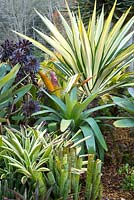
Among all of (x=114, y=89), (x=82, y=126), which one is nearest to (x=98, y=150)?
(x=82, y=126)

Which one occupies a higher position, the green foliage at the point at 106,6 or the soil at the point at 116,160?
the green foliage at the point at 106,6

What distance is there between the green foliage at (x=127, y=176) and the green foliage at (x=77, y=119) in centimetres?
19

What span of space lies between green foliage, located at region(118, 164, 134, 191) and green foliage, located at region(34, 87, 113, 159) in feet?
0.64

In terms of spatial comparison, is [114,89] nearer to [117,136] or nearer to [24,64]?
[117,136]

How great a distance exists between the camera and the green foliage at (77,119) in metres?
2.80

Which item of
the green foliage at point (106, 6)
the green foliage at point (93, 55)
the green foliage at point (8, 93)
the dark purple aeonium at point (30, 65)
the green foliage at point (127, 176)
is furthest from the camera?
the green foliage at point (106, 6)

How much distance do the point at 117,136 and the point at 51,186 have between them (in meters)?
1.31

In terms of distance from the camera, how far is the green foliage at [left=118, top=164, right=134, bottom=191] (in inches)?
103

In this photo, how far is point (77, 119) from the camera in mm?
2980

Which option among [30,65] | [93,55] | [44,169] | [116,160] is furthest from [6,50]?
[44,169]

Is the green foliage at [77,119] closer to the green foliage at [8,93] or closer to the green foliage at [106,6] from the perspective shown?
the green foliage at [8,93]

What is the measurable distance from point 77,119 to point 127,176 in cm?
61

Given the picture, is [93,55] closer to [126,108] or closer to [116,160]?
[126,108]

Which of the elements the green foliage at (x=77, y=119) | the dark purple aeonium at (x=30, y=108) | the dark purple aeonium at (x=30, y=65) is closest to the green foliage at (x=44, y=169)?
the green foliage at (x=77, y=119)
